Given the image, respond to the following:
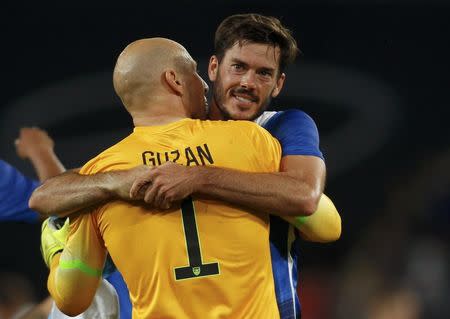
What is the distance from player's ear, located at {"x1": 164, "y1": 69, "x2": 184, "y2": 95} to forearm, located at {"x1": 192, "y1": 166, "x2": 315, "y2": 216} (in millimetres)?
278

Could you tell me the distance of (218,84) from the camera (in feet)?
9.83

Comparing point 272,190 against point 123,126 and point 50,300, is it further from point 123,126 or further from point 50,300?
point 123,126

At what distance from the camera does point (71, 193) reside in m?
2.48

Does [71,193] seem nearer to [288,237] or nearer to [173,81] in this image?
[173,81]

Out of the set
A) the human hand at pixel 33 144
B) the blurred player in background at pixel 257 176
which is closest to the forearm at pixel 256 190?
the blurred player in background at pixel 257 176

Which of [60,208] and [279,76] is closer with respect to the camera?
[60,208]

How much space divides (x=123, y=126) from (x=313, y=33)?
4.91ft

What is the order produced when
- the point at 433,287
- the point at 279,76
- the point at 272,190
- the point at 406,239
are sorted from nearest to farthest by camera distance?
the point at 272,190 → the point at 279,76 → the point at 433,287 → the point at 406,239

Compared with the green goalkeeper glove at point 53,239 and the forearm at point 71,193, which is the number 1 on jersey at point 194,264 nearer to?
the forearm at point 71,193

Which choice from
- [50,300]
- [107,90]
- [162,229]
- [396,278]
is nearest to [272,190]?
[162,229]

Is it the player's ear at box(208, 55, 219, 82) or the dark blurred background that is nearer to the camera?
the player's ear at box(208, 55, 219, 82)

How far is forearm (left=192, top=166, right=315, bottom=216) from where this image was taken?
2.36 meters

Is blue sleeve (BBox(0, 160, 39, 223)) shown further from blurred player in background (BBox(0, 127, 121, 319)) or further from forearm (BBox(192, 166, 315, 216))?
forearm (BBox(192, 166, 315, 216))

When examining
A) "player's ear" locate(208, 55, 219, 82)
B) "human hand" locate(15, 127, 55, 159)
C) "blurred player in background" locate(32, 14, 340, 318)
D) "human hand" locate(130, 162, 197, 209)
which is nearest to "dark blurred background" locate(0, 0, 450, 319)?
"human hand" locate(15, 127, 55, 159)
